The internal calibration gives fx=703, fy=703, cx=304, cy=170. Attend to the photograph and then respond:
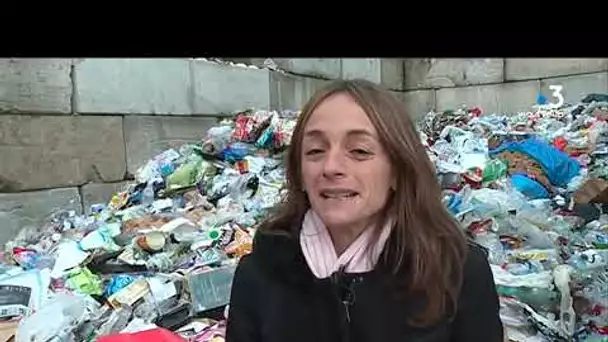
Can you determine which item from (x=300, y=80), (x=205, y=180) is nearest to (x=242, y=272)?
(x=205, y=180)

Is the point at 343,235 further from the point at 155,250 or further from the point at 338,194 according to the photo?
the point at 155,250

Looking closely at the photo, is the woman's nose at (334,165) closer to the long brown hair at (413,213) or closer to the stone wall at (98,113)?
the long brown hair at (413,213)

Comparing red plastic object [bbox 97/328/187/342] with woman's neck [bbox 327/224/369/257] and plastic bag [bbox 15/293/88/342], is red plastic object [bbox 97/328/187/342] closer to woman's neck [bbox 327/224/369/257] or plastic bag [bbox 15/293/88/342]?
plastic bag [bbox 15/293/88/342]

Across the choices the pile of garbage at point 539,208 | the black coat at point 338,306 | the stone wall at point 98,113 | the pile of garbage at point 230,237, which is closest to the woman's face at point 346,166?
the black coat at point 338,306

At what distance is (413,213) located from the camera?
1432mm

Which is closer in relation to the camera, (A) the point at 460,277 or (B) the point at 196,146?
(A) the point at 460,277

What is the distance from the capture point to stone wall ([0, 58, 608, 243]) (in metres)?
4.75

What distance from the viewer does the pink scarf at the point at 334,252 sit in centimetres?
140

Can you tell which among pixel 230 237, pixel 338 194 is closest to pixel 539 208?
pixel 230 237

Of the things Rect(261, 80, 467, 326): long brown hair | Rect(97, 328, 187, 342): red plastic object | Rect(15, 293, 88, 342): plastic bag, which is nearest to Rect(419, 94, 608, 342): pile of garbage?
Rect(261, 80, 467, 326): long brown hair
